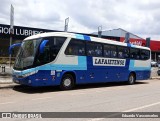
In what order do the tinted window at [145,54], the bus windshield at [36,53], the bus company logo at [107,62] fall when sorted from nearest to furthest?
the bus windshield at [36,53] < the bus company logo at [107,62] < the tinted window at [145,54]

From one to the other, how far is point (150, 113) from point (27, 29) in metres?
30.8

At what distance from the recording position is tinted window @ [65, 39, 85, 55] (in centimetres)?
1605

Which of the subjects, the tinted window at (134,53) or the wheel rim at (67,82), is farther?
the tinted window at (134,53)

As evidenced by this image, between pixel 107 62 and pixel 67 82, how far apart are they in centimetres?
383

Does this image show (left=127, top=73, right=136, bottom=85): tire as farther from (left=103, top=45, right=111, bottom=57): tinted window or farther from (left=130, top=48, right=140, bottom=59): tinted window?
(left=103, top=45, right=111, bottom=57): tinted window

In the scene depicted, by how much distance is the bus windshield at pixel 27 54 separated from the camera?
14719mm

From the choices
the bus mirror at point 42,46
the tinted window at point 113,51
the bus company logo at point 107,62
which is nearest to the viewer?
the bus mirror at point 42,46

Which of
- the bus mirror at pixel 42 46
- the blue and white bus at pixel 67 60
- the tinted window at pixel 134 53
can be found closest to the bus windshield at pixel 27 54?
the blue and white bus at pixel 67 60

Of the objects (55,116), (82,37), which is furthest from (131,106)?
(82,37)

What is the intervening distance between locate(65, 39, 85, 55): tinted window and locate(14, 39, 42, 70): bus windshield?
1834 millimetres

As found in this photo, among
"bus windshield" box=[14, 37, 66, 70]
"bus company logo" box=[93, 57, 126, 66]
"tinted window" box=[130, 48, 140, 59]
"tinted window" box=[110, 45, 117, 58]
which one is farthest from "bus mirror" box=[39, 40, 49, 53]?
"tinted window" box=[130, 48, 140, 59]

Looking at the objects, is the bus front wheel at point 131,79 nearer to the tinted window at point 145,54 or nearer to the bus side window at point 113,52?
the tinted window at point 145,54

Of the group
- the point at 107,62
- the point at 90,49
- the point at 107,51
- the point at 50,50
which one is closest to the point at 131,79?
the point at 107,62

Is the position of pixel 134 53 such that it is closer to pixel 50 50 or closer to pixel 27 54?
pixel 50 50
